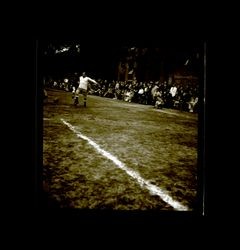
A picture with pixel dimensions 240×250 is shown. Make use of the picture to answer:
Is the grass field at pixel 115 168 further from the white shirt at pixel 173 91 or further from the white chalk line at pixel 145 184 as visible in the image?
the white shirt at pixel 173 91

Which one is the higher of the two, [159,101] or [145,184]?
[159,101]

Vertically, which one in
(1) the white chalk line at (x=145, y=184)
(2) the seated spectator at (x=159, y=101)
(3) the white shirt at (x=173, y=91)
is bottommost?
(1) the white chalk line at (x=145, y=184)

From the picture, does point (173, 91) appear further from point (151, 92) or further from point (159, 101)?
point (151, 92)

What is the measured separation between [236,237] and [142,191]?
3.72 ft

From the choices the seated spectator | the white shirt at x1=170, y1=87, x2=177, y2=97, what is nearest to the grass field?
the white shirt at x1=170, y1=87, x2=177, y2=97

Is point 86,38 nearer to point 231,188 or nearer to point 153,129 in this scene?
point 231,188

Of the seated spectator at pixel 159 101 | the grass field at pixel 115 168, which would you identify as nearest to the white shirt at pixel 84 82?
the seated spectator at pixel 159 101

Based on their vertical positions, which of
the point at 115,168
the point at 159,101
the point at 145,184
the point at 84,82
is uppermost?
the point at 84,82

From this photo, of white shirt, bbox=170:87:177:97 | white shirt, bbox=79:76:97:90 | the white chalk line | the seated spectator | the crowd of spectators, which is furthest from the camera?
the seated spectator

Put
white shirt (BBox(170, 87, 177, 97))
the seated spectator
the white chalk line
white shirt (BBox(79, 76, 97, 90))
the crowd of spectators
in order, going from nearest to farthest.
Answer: the white chalk line < white shirt (BBox(79, 76, 97, 90)) < the crowd of spectators < white shirt (BBox(170, 87, 177, 97)) < the seated spectator

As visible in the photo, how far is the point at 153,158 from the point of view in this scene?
501 cm

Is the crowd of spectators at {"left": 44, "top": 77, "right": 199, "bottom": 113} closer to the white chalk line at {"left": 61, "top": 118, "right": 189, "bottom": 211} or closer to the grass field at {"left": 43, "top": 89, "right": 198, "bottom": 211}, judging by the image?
the grass field at {"left": 43, "top": 89, "right": 198, "bottom": 211}

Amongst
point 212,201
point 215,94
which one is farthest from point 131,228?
point 215,94

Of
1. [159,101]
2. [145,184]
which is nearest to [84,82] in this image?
[159,101]
